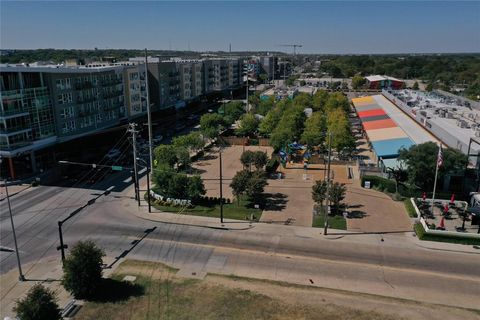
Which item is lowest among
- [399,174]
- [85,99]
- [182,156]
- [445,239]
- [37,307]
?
[445,239]

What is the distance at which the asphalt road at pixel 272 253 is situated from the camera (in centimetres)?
3055

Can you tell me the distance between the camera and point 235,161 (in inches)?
2625

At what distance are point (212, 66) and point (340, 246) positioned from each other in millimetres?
113806

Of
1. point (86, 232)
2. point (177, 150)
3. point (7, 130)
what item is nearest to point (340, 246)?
point (86, 232)

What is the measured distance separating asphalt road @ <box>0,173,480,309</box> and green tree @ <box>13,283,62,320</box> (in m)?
9.25

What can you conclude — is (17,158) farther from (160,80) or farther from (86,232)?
(160,80)

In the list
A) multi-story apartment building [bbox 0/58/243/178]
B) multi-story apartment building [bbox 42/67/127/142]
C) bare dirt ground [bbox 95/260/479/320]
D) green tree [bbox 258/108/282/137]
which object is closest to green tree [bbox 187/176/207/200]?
bare dirt ground [bbox 95/260/479/320]

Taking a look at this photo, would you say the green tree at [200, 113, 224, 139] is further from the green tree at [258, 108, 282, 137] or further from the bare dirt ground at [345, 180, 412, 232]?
the bare dirt ground at [345, 180, 412, 232]

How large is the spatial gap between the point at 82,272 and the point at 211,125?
53084mm

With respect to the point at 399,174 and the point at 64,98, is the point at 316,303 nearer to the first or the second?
the point at 399,174

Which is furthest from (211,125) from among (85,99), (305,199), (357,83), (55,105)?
(357,83)

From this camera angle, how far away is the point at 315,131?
228 ft

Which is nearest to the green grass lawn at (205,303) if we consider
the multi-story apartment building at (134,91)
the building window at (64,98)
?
the building window at (64,98)

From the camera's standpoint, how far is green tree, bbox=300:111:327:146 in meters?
66.2
